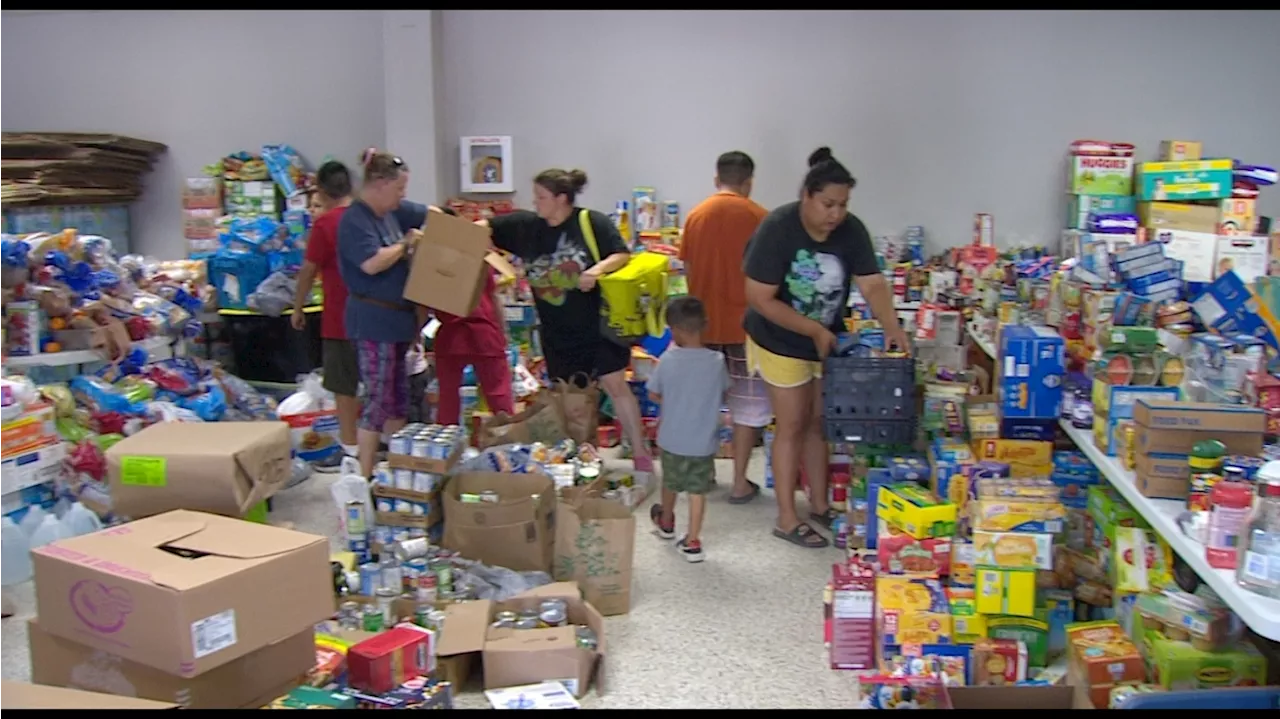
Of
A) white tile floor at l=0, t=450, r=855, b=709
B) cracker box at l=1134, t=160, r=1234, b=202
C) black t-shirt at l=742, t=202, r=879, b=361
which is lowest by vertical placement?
white tile floor at l=0, t=450, r=855, b=709

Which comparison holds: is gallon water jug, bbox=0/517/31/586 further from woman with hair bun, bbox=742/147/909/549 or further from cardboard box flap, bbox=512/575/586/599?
woman with hair bun, bbox=742/147/909/549

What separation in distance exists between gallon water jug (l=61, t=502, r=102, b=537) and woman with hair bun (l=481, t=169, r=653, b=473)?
216cm

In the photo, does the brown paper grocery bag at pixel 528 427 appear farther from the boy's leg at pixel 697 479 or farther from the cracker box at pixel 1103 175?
the cracker box at pixel 1103 175

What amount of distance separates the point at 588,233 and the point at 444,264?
85 cm

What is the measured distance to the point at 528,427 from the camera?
523 centimetres

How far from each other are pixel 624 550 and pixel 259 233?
411 centimetres

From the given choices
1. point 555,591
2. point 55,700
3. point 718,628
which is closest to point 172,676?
point 55,700

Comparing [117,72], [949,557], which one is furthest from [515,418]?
[117,72]

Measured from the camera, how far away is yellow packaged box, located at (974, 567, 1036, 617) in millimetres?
3246

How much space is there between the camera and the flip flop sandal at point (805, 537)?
4.58 meters

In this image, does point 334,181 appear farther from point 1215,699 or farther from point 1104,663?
point 1215,699

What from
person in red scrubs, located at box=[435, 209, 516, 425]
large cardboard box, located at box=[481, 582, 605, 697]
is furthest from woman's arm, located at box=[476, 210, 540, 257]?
large cardboard box, located at box=[481, 582, 605, 697]

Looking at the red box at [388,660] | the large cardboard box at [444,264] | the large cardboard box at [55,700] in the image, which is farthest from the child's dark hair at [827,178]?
the large cardboard box at [55,700]

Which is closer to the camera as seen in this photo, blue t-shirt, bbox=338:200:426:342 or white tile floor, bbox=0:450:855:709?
white tile floor, bbox=0:450:855:709
